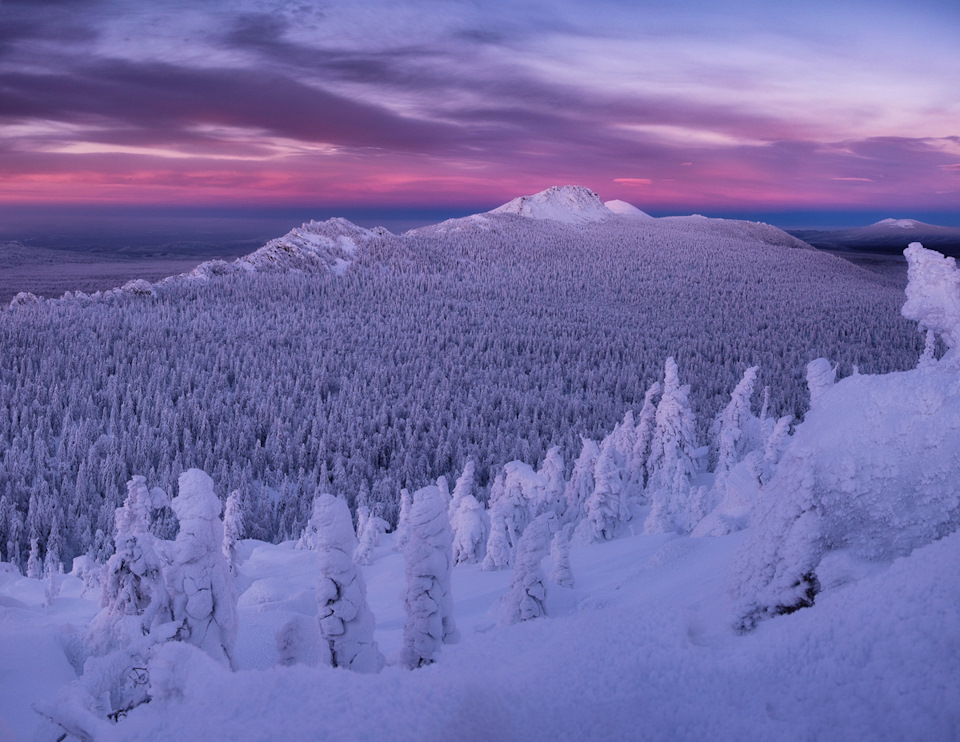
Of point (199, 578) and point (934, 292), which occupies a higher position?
point (934, 292)

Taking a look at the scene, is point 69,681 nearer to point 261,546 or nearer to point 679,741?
point 679,741

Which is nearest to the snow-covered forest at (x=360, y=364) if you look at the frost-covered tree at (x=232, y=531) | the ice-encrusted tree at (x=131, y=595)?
the frost-covered tree at (x=232, y=531)

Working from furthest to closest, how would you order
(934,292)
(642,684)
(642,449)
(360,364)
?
(360,364), (642,449), (934,292), (642,684)

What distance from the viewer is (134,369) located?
8438 cm

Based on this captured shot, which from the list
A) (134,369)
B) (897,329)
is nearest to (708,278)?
(897,329)

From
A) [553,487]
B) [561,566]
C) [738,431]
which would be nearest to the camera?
[561,566]

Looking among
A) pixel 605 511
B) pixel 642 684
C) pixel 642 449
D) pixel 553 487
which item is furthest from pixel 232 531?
pixel 642 684

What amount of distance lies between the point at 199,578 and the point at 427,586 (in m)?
3.19

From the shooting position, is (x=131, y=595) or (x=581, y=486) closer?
(x=131, y=595)

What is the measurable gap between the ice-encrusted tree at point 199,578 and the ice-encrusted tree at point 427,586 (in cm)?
258

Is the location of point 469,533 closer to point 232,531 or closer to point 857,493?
point 232,531

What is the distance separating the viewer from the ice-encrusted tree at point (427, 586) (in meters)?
8.56

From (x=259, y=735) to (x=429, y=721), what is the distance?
0.85m

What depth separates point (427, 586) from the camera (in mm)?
8742
